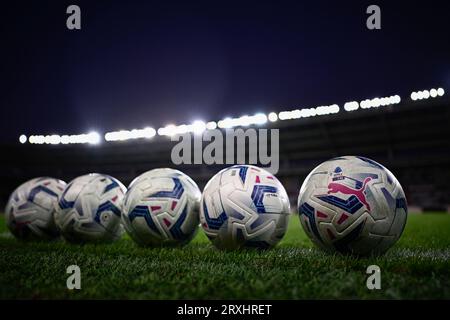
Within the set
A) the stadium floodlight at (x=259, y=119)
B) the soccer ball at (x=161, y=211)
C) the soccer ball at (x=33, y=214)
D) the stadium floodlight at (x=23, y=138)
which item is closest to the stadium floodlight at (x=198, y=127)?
the stadium floodlight at (x=259, y=119)

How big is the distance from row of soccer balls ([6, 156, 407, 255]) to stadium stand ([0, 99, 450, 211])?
82.0ft

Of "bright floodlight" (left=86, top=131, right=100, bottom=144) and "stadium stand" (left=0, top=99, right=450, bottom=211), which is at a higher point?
"bright floodlight" (left=86, top=131, right=100, bottom=144)

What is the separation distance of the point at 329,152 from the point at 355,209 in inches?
1216

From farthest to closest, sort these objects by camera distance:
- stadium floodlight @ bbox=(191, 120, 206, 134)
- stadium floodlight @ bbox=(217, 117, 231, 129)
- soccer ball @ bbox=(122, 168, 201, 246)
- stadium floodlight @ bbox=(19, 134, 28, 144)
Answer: stadium floodlight @ bbox=(19, 134, 28, 144) < stadium floodlight @ bbox=(191, 120, 206, 134) < stadium floodlight @ bbox=(217, 117, 231, 129) < soccer ball @ bbox=(122, 168, 201, 246)

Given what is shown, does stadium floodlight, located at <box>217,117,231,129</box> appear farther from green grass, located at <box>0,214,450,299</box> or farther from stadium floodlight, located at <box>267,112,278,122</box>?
green grass, located at <box>0,214,450,299</box>

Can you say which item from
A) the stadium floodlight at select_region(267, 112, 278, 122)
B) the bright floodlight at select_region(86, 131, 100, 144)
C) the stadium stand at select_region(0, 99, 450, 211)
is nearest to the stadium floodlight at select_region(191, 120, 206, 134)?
the stadium stand at select_region(0, 99, 450, 211)

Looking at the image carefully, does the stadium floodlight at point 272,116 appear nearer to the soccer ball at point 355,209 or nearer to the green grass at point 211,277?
the soccer ball at point 355,209

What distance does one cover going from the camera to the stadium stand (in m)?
28.5

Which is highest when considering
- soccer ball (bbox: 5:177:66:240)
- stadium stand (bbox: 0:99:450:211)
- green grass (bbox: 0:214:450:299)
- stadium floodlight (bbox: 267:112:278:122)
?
stadium floodlight (bbox: 267:112:278:122)

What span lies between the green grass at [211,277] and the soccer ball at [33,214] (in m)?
1.57

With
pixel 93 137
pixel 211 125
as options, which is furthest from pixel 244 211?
pixel 93 137

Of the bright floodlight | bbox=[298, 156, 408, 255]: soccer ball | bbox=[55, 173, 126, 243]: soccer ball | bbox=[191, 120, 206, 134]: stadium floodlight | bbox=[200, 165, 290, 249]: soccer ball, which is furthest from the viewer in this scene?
the bright floodlight
